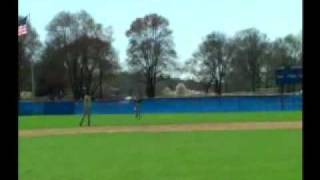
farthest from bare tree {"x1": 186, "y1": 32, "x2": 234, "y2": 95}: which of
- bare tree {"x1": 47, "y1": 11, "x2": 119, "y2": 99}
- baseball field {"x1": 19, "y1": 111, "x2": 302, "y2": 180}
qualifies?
baseball field {"x1": 19, "y1": 111, "x2": 302, "y2": 180}

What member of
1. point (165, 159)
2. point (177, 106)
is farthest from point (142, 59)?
point (165, 159)

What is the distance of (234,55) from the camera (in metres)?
58.1

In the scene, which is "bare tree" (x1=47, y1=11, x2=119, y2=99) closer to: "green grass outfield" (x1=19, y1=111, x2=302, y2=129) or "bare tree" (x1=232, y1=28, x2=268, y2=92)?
"bare tree" (x1=232, y1=28, x2=268, y2=92)

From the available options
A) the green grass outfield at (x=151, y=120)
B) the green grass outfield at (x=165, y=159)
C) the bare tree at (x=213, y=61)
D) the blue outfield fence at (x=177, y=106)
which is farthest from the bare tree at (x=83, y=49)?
the green grass outfield at (x=165, y=159)

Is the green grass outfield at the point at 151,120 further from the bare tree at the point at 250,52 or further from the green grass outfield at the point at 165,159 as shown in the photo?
the bare tree at the point at 250,52

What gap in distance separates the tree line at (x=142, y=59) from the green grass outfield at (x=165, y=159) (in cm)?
4223

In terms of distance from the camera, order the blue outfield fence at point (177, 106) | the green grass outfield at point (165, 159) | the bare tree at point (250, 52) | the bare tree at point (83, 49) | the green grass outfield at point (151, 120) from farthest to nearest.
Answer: the bare tree at point (83, 49)
the bare tree at point (250, 52)
the blue outfield fence at point (177, 106)
the green grass outfield at point (151, 120)
the green grass outfield at point (165, 159)

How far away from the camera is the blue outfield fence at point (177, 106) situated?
137 feet

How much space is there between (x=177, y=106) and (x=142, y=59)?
19633 mm

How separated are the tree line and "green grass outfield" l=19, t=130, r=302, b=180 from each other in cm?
4223

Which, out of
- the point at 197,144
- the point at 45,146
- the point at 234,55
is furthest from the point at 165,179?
the point at 234,55

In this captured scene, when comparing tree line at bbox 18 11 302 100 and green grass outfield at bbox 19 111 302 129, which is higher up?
tree line at bbox 18 11 302 100

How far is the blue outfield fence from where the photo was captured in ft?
137

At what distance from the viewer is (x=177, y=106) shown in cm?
4281
